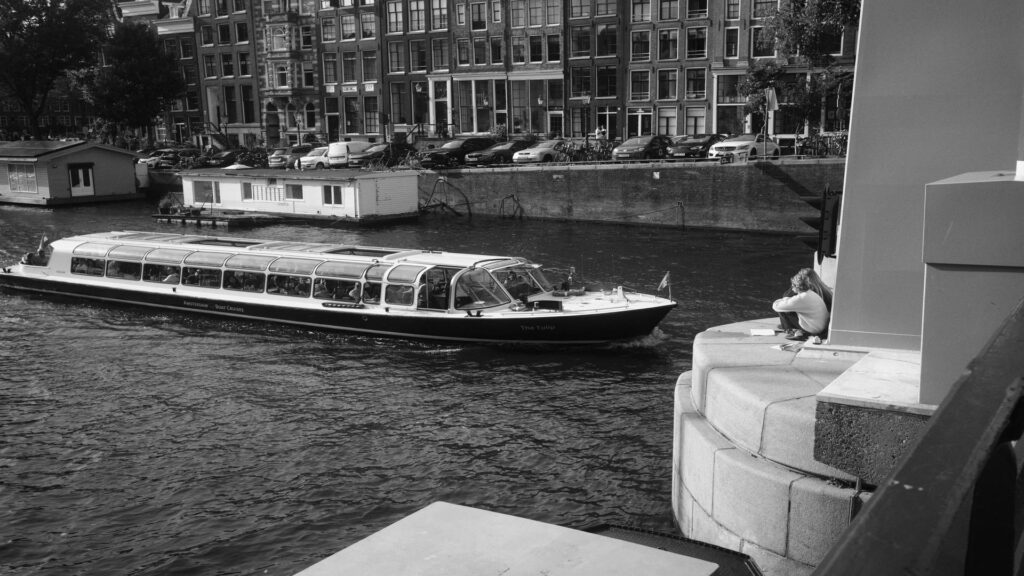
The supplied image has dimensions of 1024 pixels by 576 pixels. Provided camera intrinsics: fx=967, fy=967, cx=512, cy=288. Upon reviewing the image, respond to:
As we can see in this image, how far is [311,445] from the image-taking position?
15172mm

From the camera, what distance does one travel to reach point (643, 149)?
4450cm

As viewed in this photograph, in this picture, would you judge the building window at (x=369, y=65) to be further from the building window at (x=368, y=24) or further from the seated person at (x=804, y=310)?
the seated person at (x=804, y=310)

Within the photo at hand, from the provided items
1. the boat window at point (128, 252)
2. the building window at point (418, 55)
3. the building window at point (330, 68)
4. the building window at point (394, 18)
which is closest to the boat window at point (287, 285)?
the boat window at point (128, 252)

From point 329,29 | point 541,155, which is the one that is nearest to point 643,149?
point 541,155

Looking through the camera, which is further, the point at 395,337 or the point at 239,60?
the point at 239,60

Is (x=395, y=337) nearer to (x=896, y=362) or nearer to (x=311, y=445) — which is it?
(x=311, y=445)

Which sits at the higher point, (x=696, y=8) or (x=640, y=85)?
(x=696, y=8)

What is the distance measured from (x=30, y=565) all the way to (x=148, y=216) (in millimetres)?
39766

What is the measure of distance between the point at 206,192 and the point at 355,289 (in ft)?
102

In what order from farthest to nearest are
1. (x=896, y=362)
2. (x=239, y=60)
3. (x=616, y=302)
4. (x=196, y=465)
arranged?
(x=239, y=60), (x=616, y=302), (x=196, y=465), (x=896, y=362)

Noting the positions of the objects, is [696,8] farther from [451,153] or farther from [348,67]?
[348,67]

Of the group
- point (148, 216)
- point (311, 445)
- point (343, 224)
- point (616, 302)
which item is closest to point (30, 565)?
point (311, 445)

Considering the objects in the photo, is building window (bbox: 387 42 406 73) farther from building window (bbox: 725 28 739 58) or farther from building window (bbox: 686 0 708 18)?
building window (bbox: 725 28 739 58)

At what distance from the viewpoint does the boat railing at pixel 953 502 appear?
1.32 metres
